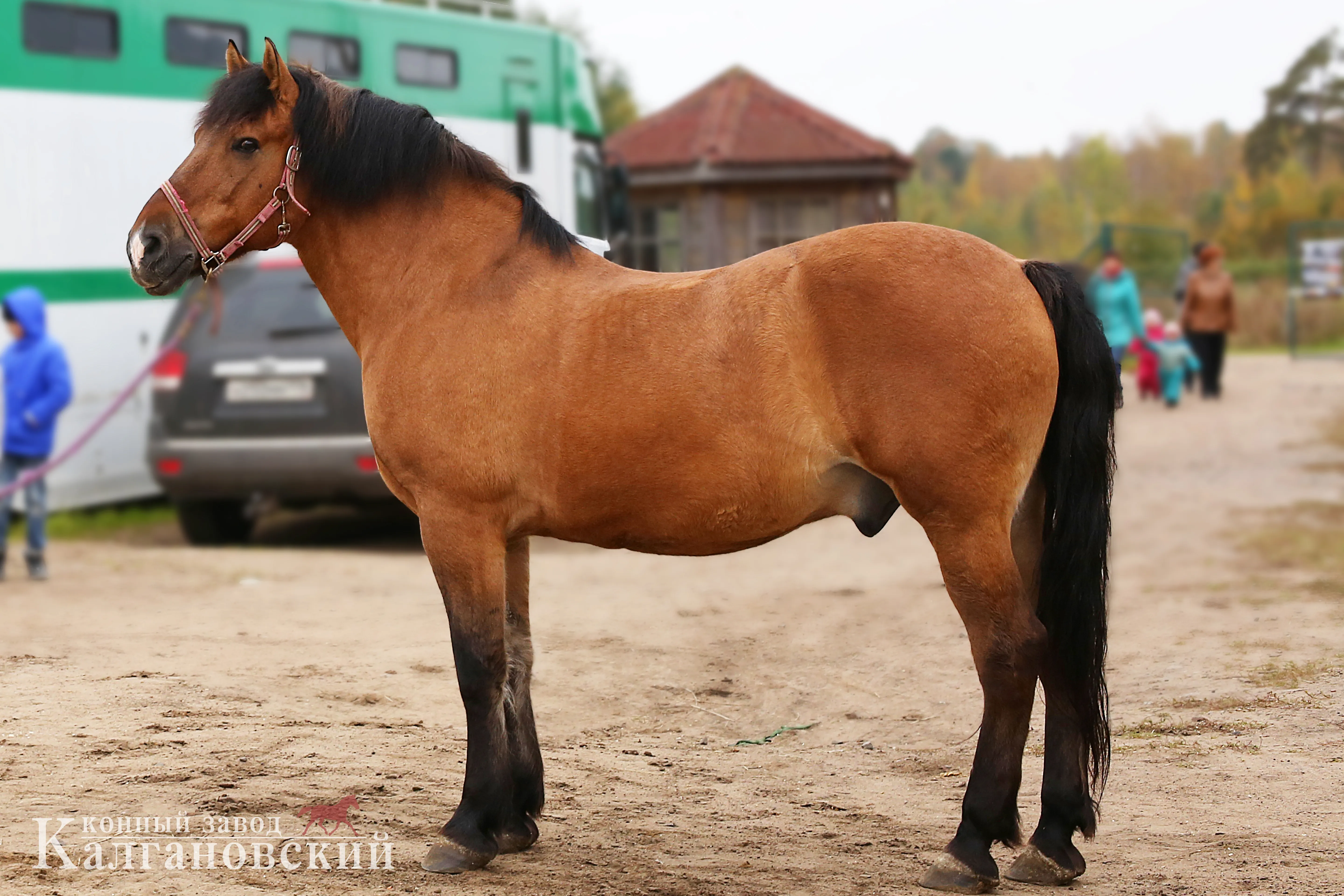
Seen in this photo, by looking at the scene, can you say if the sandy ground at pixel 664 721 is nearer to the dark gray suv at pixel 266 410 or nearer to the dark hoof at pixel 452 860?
the dark hoof at pixel 452 860

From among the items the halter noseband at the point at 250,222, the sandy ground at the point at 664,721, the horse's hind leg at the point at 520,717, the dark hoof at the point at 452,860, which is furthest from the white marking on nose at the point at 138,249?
the dark hoof at the point at 452,860

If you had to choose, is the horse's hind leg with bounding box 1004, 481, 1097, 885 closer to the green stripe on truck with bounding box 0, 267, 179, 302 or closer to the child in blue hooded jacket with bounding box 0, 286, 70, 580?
the child in blue hooded jacket with bounding box 0, 286, 70, 580

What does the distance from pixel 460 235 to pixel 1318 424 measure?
48.1 feet

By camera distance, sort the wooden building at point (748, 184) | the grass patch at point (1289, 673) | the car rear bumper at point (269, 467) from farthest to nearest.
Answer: the wooden building at point (748, 184) < the car rear bumper at point (269, 467) < the grass patch at point (1289, 673)

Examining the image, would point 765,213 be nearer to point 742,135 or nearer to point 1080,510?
point 742,135

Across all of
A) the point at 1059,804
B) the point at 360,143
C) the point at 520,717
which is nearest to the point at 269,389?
the point at 360,143

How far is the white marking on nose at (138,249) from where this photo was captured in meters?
4.08

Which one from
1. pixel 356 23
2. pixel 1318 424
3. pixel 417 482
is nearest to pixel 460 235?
pixel 417 482

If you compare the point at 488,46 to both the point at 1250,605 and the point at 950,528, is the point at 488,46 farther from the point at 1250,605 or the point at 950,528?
the point at 950,528

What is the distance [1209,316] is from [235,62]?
53.9ft

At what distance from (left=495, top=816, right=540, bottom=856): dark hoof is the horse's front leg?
0.09m

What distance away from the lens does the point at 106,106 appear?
10.7 metres

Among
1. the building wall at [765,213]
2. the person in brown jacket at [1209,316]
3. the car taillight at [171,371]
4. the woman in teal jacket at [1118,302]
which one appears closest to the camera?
the car taillight at [171,371]

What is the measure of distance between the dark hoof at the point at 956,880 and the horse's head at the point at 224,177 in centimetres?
276
